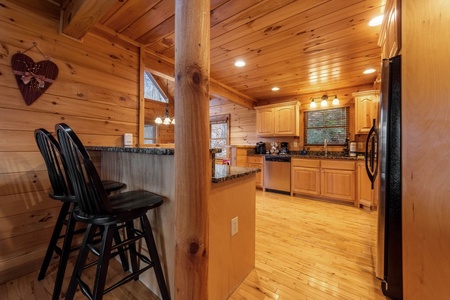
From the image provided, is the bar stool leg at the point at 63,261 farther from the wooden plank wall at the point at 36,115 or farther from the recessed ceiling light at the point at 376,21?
the recessed ceiling light at the point at 376,21

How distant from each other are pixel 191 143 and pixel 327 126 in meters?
4.20

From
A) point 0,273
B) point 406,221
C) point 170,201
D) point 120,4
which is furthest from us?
point 120,4

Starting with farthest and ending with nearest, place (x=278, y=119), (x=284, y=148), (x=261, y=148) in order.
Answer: (x=261, y=148)
(x=284, y=148)
(x=278, y=119)

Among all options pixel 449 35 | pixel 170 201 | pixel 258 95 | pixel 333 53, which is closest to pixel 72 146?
pixel 170 201

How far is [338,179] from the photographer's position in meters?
3.51

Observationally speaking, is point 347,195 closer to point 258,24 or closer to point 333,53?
point 333,53

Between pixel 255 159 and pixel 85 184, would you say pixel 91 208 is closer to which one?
pixel 85 184

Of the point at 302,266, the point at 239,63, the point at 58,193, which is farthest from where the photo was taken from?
the point at 239,63

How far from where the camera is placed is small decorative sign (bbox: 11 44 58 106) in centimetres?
150

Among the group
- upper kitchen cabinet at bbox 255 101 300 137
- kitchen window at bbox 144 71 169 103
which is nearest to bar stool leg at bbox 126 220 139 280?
upper kitchen cabinet at bbox 255 101 300 137

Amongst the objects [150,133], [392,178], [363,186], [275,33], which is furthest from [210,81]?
[150,133]

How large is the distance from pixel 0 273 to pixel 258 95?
15.5 feet

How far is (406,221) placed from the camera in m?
1.03

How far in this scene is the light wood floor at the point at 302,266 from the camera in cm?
136
